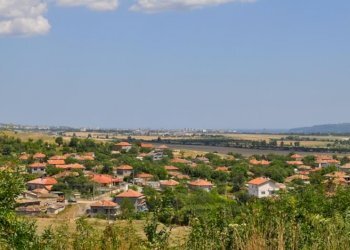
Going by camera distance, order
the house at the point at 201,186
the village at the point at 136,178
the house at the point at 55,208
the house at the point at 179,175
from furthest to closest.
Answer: the house at the point at 179,175 → the house at the point at 201,186 → the village at the point at 136,178 → the house at the point at 55,208

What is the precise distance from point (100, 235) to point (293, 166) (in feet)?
208

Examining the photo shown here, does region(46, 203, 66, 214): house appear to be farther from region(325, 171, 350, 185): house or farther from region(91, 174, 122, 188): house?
region(325, 171, 350, 185): house

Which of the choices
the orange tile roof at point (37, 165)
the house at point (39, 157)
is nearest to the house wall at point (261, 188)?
the orange tile roof at point (37, 165)

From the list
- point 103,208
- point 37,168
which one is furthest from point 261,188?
point 37,168

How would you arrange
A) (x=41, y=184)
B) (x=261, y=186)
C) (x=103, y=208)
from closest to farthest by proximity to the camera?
(x=103, y=208) < (x=261, y=186) < (x=41, y=184)

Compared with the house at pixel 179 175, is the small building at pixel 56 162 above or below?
above

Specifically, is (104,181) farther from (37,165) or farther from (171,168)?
(171,168)

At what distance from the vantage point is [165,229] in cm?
650

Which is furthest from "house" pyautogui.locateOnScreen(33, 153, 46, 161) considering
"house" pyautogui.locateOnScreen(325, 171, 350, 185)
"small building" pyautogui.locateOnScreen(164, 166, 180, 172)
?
"house" pyautogui.locateOnScreen(325, 171, 350, 185)

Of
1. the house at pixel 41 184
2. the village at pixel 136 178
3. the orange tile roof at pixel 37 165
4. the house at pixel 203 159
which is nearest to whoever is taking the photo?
the village at pixel 136 178

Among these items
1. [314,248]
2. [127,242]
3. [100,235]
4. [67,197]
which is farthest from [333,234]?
[67,197]

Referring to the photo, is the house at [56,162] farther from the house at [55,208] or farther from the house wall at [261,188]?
the house wall at [261,188]

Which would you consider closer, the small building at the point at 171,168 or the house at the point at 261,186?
the house at the point at 261,186

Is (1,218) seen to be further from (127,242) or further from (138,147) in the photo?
(138,147)
